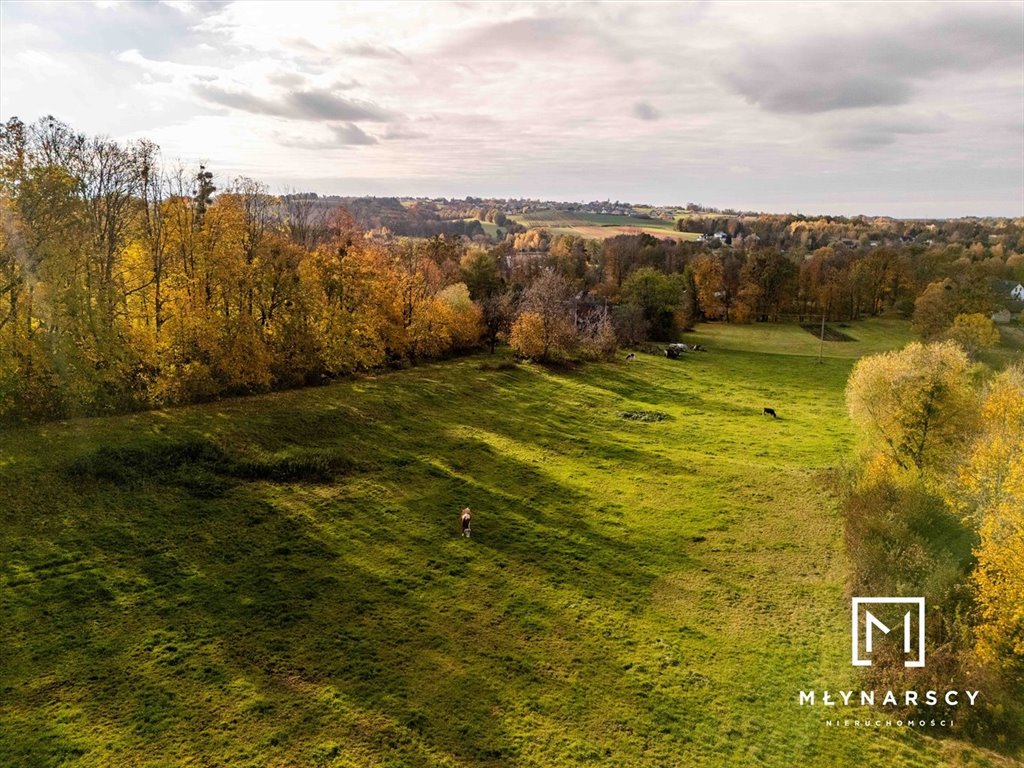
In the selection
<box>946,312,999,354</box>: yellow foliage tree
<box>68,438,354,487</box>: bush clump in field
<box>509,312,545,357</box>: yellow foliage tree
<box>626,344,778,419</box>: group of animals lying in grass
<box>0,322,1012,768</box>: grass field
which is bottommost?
<box>0,322,1012,768</box>: grass field

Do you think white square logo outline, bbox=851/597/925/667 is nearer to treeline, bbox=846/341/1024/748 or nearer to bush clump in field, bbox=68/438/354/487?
treeline, bbox=846/341/1024/748

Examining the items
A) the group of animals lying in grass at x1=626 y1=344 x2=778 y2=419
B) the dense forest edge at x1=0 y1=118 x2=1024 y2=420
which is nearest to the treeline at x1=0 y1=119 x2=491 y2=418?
the dense forest edge at x1=0 y1=118 x2=1024 y2=420

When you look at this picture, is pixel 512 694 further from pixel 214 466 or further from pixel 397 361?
pixel 397 361

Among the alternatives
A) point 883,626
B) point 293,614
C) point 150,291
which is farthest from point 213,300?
point 883,626

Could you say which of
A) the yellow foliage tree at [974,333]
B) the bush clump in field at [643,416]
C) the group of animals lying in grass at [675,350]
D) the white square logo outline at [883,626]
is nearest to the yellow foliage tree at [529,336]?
the group of animals lying in grass at [675,350]

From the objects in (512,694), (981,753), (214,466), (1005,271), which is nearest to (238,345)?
(214,466)

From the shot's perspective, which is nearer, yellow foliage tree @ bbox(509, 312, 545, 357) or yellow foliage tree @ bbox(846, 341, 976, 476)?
yellow foliage tree @ bbox(846, 341, 976, 476)
